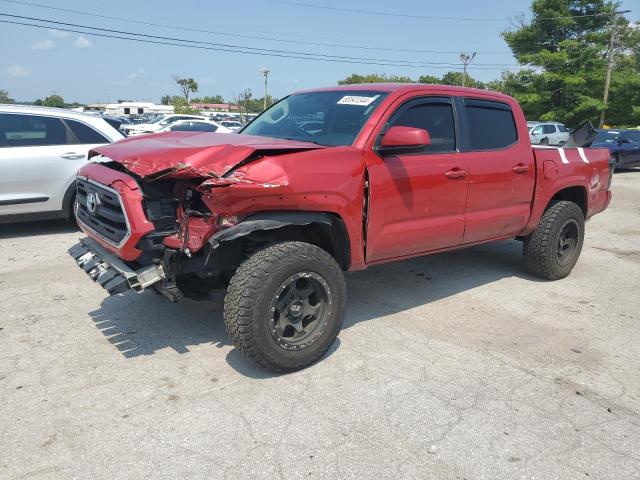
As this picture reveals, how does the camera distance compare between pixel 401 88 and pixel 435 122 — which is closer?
pixel 401 88

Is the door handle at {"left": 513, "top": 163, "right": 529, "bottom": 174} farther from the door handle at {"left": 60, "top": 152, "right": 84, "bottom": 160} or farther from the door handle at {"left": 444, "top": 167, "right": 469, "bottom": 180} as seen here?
the door handle at {"left": 60, "top": 152, "right": 84, "bottom": 160}

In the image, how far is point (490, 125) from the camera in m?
4.83

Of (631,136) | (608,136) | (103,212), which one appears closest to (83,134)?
(103,212)

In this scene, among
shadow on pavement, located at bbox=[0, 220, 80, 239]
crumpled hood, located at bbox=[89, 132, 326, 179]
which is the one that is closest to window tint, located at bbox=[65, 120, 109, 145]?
shadow on pavement, located at bbox=[0, 220, 80, 239]

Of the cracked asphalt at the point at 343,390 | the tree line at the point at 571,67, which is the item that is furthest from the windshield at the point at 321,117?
the tree line at the point at 571,67

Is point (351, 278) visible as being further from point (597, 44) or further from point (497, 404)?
point (597, 44)

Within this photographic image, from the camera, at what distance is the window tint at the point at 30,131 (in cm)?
667

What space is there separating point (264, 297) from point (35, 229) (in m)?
5.59

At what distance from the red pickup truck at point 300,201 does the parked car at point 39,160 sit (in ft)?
10.8

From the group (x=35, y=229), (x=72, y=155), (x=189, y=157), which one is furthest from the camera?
(x=35, y=229)

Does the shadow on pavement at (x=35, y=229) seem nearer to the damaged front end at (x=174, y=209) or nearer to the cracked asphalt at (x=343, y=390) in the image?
the cracked asphalt at (x=343, y=390)

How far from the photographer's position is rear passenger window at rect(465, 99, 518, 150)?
4.65 m

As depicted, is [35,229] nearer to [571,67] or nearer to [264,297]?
[264,297]

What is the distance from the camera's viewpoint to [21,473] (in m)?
2.47
